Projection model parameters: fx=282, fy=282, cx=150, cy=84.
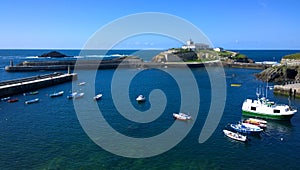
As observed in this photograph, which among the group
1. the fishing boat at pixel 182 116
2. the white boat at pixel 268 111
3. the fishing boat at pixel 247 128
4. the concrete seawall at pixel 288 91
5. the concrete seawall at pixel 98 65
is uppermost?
the concrete seawall at pixel 98 65

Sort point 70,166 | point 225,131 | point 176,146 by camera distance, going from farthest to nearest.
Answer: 1. point 225,131
2. point 176,146
3. point 70,166

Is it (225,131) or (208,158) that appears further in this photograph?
(225,131)

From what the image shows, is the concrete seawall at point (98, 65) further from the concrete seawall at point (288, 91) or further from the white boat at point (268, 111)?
the white boat at point (268, 111)

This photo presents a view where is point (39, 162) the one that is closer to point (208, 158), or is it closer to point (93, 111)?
point (208, 158)

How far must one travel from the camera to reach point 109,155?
26.4m

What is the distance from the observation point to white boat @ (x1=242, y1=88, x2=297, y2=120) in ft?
123

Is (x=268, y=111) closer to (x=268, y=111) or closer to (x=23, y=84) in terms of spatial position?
(x=268, y=111)

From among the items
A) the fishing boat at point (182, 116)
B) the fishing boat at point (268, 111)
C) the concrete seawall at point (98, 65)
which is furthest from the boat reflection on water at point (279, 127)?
the concrete seawall at point (98, 65)

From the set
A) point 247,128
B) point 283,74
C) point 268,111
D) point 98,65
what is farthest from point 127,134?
point 98,65

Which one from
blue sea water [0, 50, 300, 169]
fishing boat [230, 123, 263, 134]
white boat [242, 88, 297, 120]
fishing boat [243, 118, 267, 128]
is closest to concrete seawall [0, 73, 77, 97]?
blue sea water [0, 50, 300, 169]

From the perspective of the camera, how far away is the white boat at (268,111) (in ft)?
123

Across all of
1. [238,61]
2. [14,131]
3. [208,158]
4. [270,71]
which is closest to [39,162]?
[14,131]

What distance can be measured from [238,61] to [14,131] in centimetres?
11713

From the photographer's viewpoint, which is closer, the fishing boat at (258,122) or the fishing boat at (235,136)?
Answer: the fishing boat at (235,136)
